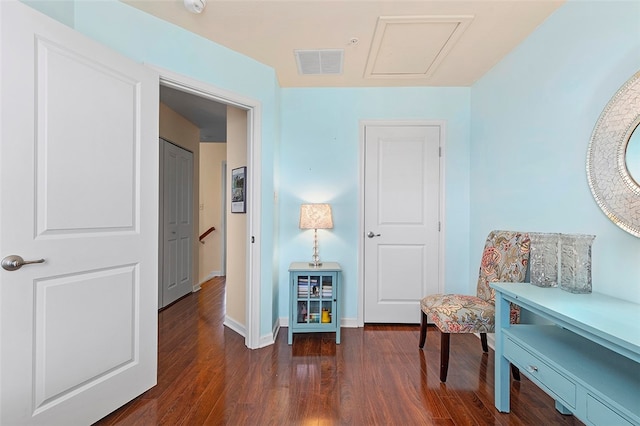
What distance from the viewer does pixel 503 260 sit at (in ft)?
6.64

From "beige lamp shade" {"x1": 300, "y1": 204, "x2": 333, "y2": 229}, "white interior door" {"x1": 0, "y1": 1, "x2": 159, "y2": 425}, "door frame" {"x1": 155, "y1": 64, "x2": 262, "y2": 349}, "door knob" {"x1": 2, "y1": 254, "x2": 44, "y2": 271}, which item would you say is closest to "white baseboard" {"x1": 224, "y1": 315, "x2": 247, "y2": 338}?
"door frame" {"x1": 155, "y1": 64, "x2": 262, "y2": 349}

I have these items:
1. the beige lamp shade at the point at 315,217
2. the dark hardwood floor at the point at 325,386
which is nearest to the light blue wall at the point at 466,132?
the beige lamp shade at the point at 315,217

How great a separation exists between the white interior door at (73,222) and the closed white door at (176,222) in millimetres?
1819

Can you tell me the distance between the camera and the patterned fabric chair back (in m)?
1.89

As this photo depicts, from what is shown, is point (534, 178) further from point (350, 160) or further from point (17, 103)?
point (17, 103)

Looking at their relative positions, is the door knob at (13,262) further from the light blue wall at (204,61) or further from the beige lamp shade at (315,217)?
the beige lamp shade at (315,217)

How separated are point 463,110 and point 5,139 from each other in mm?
3356

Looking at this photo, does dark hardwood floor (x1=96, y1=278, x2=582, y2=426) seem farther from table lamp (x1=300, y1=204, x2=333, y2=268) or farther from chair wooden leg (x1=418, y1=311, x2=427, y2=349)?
table lamp (x1=300, y1=204, x2=333, y2=268)

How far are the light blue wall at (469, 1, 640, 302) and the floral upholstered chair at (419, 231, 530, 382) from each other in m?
0.19

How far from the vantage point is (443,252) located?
2791mm

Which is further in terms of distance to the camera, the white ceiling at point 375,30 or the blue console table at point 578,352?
the white ceiling at point 375,30

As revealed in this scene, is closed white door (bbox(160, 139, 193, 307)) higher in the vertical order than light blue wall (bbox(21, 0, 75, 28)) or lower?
lower

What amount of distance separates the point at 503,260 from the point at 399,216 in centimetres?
102

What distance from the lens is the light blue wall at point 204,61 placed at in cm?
167
